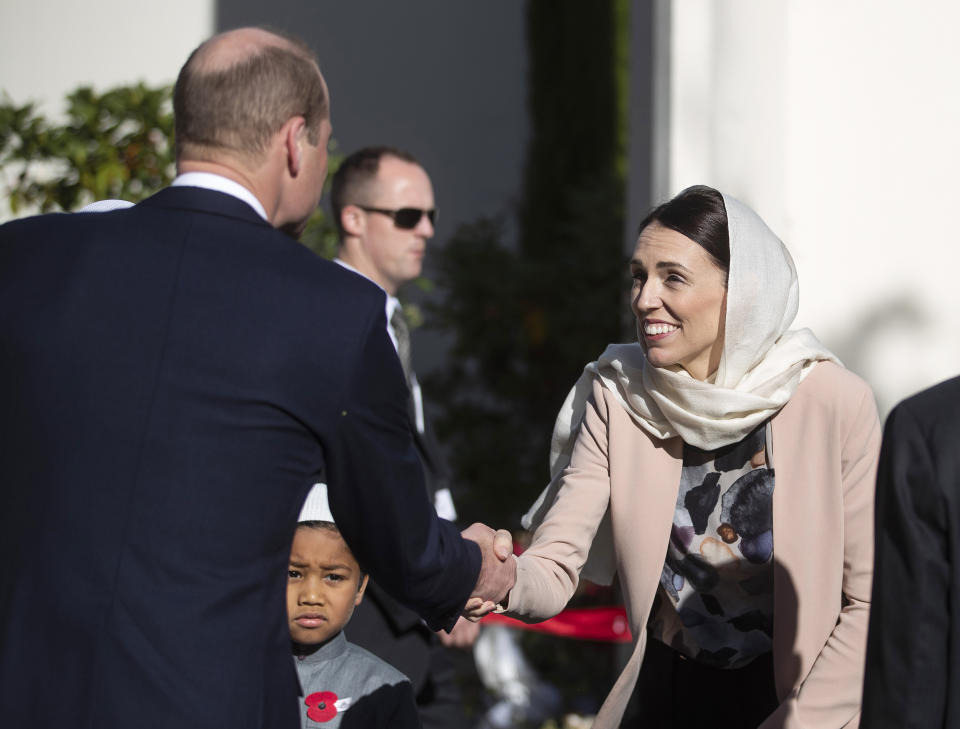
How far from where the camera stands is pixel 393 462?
197 cm

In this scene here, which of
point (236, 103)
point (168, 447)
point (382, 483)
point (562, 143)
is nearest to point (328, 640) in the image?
point (382, 483)

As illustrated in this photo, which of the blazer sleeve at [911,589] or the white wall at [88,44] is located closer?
the blazer sleeve at [911,589]

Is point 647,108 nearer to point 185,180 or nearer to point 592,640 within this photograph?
point 592,640

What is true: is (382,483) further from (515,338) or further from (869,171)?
(515,338)

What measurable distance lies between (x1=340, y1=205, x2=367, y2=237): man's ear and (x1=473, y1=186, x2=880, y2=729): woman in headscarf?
1.69 meters

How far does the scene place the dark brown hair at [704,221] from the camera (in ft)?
9.07

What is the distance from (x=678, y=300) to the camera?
2752 millimetres

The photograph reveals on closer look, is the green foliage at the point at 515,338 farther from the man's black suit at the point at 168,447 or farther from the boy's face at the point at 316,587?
the man's black suit at the point at 168,447

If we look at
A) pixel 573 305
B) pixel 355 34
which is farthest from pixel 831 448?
pixel 355 34

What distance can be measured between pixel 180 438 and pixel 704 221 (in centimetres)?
145

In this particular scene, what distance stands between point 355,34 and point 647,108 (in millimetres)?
3713

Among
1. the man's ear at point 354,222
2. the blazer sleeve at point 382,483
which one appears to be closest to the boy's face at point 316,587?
the blazer sleeve at point 382,483

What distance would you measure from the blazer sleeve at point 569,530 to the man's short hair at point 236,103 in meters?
1.19

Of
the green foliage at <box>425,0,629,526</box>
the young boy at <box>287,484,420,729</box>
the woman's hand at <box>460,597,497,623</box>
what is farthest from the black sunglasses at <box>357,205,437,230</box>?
the green foliage at <box>425,0,629,526</box>
